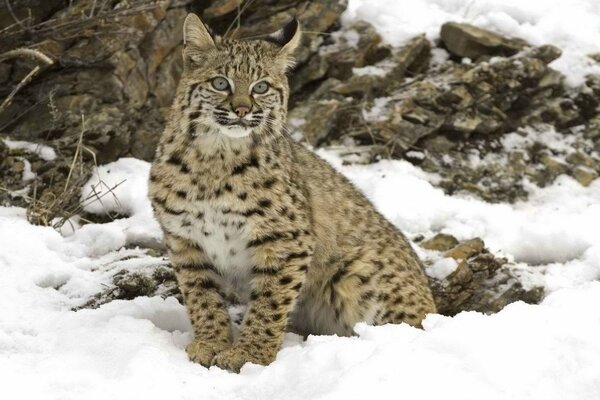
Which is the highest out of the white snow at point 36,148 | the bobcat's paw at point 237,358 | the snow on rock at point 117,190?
the bobcat's paw at point 237,358

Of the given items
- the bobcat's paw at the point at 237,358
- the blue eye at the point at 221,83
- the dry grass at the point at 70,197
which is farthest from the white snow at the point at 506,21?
the bobcat's paw at the point at 237,358

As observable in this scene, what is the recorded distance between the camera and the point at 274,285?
14.9 ft

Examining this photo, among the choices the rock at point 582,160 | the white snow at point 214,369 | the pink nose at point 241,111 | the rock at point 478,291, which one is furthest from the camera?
the rock at point 582,160

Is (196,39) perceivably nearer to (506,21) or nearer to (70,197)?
(70,197)

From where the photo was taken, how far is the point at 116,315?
451cm

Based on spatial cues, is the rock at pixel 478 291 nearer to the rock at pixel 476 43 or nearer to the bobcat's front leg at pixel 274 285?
the bobcat's front leg at pixel 274 285

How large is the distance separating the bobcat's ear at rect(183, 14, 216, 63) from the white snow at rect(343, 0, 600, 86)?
3.97m

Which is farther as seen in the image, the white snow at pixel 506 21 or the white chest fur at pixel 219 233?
the white snow at pixel 506 21

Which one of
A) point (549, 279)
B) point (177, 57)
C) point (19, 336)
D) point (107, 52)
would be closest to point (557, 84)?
point (549, 279)

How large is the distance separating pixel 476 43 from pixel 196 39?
4.33m

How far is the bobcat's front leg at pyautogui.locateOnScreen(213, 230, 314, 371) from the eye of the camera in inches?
176

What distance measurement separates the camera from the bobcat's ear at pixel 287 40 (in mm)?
4848

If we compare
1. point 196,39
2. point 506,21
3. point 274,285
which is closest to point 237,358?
point 274,285

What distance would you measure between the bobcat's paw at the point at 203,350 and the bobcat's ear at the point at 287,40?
163cm
